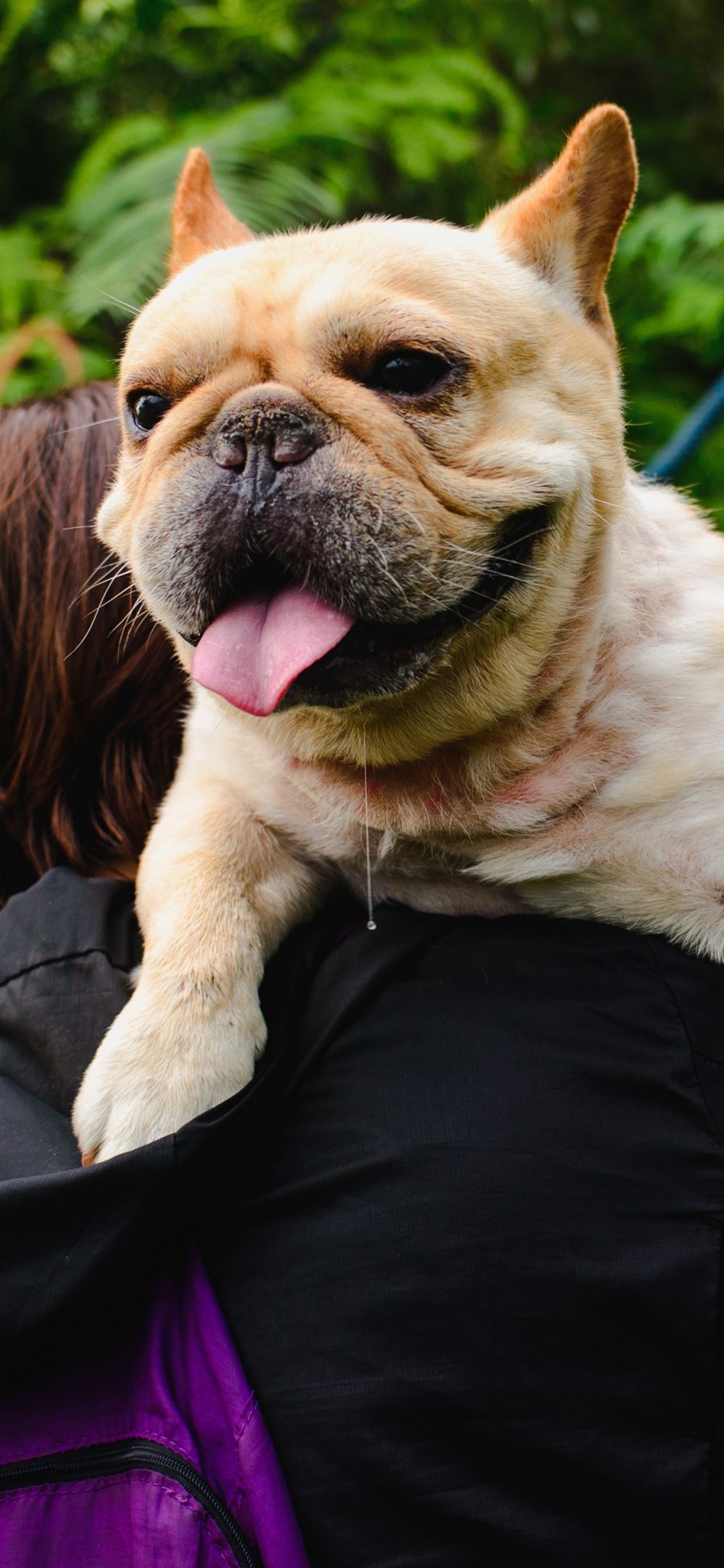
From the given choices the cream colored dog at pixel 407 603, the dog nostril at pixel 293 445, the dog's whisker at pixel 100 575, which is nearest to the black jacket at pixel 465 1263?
the cream colored dog at pixel 407 603

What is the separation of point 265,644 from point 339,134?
4.70 m

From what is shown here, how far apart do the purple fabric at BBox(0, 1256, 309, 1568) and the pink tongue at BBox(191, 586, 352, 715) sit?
0.94 meters

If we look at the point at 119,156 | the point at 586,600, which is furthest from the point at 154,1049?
the point at 119,156

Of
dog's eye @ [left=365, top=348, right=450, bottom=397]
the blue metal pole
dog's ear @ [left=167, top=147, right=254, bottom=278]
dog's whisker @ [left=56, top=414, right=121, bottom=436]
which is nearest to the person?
dog's eye @ [left=365, top=348, right=450, bottom=397]

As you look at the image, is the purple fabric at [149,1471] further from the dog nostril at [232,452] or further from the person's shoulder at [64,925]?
the dog nostril at [232,452]

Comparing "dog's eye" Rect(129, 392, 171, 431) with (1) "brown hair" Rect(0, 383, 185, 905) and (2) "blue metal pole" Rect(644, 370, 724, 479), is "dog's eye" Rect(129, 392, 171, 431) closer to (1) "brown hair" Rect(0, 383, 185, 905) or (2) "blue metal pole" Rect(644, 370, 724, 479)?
(1) "brown hair" Rect(0, 383, 185, 905)

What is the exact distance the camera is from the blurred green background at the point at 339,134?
5617 millimetres

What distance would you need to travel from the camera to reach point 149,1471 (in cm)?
160

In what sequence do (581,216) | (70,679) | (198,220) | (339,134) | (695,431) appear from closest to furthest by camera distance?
(581,216), (70,679), (198,220), (695,431), (339,134)

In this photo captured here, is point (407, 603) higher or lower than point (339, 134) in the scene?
lower

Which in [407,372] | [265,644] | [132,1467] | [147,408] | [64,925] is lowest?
[132,1467]

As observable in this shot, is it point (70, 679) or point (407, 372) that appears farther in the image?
point (70, 679)

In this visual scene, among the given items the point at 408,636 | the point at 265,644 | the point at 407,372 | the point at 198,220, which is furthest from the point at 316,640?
the point at 198,220

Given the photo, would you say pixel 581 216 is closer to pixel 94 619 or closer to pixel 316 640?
pixel 316 640
